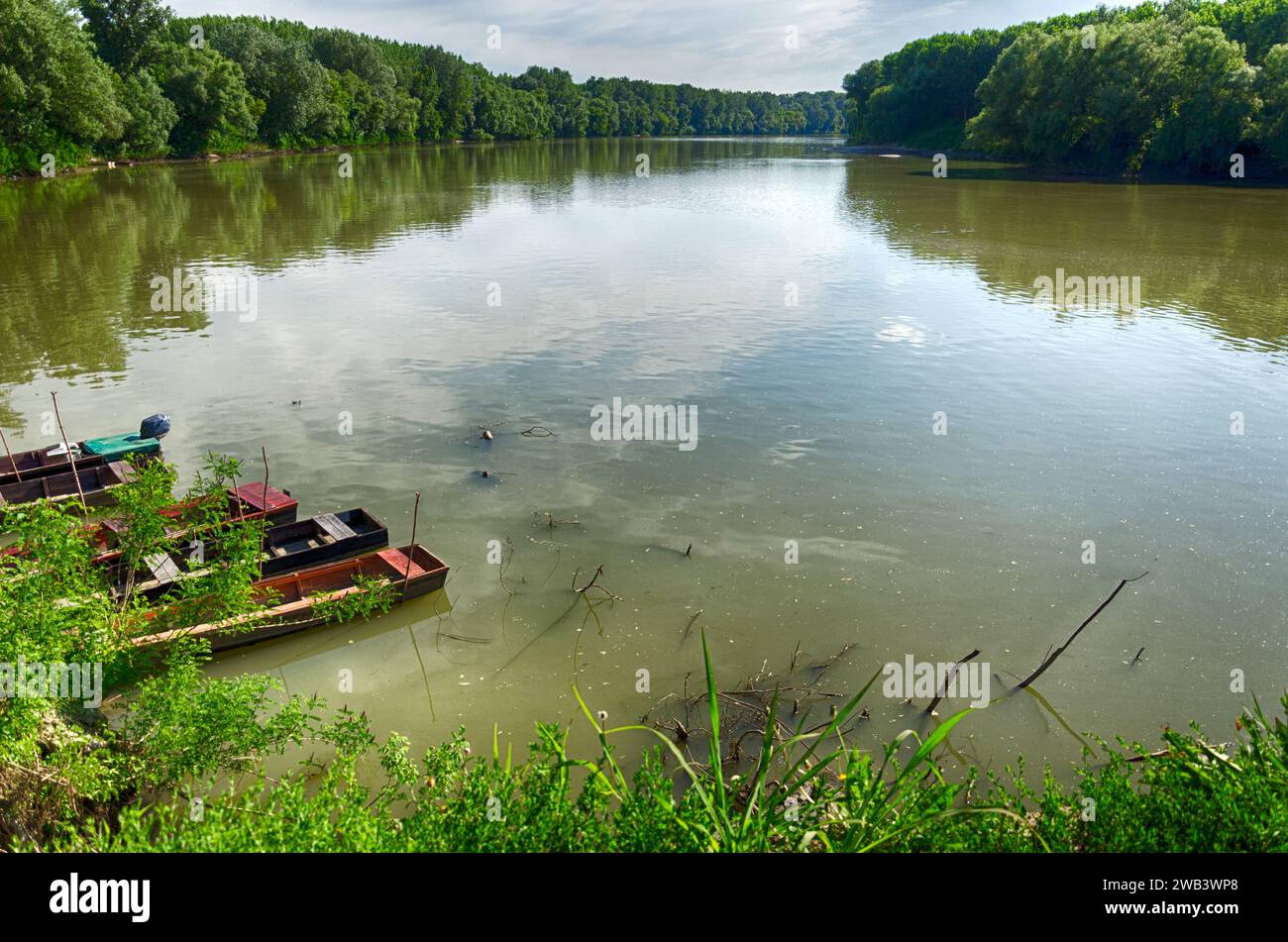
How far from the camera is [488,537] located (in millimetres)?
15664

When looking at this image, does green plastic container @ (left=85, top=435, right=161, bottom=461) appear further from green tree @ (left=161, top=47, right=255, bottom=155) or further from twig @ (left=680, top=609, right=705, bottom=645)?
green tree @ (left=161, top=47, right=255, bottom=155)

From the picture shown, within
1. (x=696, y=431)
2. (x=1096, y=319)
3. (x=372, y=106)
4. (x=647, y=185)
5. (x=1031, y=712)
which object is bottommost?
(x=1031, y=712)

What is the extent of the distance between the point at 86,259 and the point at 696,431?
31603mm

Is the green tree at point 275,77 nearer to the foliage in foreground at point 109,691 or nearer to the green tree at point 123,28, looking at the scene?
the green tree at point 123,28

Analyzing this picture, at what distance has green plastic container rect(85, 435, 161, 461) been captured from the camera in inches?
669

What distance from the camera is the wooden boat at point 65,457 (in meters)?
16.1

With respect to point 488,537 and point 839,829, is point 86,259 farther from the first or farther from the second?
point 839,829

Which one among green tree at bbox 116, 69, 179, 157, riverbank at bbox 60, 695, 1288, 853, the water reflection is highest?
green tree at bbox 116, 69, 179, 157

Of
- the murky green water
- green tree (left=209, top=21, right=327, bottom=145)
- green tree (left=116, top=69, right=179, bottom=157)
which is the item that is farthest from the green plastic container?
green tree (left=209, top=21, right=327, bottom=145)

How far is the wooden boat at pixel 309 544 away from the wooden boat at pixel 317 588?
28 centimetres

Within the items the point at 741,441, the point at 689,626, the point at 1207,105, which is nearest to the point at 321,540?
the point at 689,626

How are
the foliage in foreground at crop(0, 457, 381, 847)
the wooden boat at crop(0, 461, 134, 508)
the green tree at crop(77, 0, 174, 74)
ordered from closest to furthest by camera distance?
the foliage in foreground at crop(0, 457, 381, 847), the wooden boat at crop(0, 461, 134, 508), the green tree at crop(77, 0, 174, 74)

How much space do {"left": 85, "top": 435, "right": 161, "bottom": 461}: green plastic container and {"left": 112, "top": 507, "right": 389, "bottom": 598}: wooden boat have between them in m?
4.33
